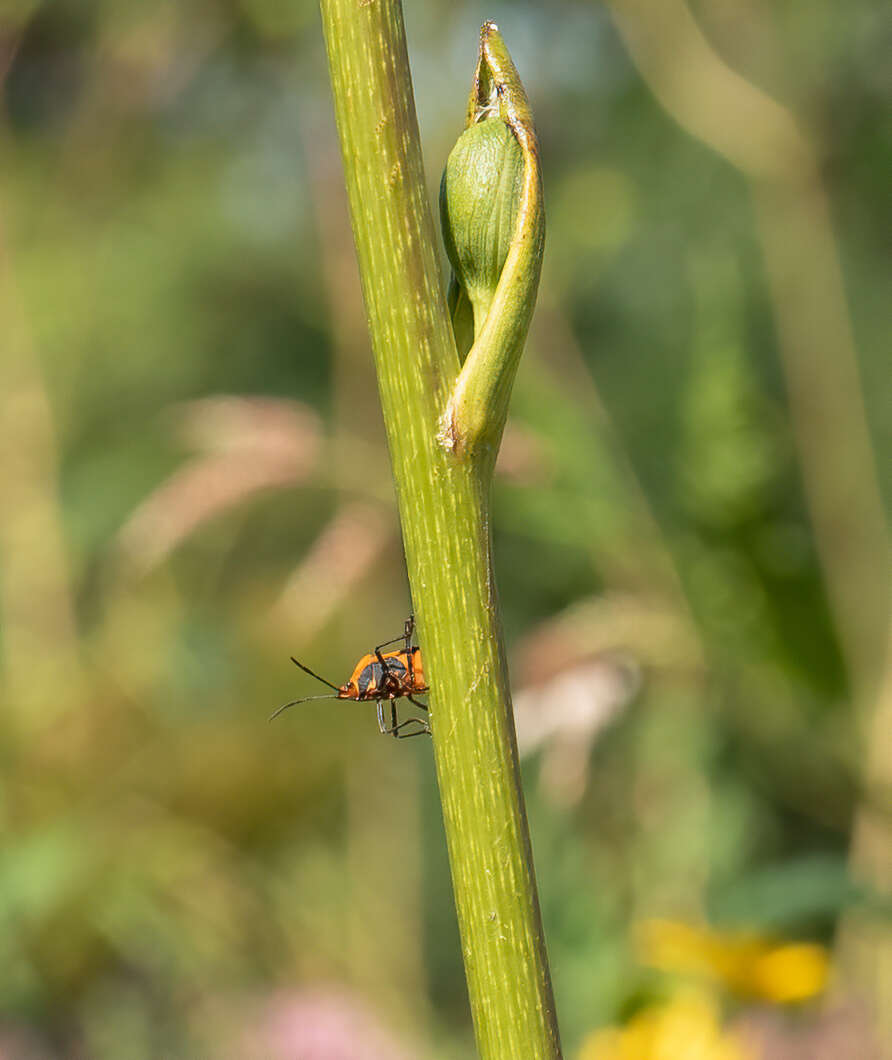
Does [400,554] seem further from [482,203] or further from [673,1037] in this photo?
[482,203]

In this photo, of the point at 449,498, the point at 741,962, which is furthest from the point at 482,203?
the point at 741,962

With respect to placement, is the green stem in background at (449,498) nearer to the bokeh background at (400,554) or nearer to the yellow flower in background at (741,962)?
the bokeh background at (400,554)

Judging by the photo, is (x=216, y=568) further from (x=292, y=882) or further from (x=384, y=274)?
(x=384, y=274)

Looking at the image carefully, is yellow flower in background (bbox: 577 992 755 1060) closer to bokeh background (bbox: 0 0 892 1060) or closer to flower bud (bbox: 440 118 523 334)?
bokeh background (bbox: 0 0 892 1060)

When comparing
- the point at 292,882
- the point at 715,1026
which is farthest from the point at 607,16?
the point at 715,1026

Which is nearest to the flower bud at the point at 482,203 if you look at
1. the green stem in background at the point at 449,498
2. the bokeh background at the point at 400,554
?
the green stem in background at the point at 449,498

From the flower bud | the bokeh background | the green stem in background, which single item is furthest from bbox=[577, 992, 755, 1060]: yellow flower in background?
the flower bud

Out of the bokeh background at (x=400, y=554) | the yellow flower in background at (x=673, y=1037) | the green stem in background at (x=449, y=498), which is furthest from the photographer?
the bokeh background at (x=400, y=554)

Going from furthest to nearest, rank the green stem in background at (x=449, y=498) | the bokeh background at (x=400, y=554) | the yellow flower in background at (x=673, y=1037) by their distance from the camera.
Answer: the bokeh background at (x=400, y=554) → the yellow flower in background at (x=673, y=1037) → the green stem in background at (x=449, y=498)
